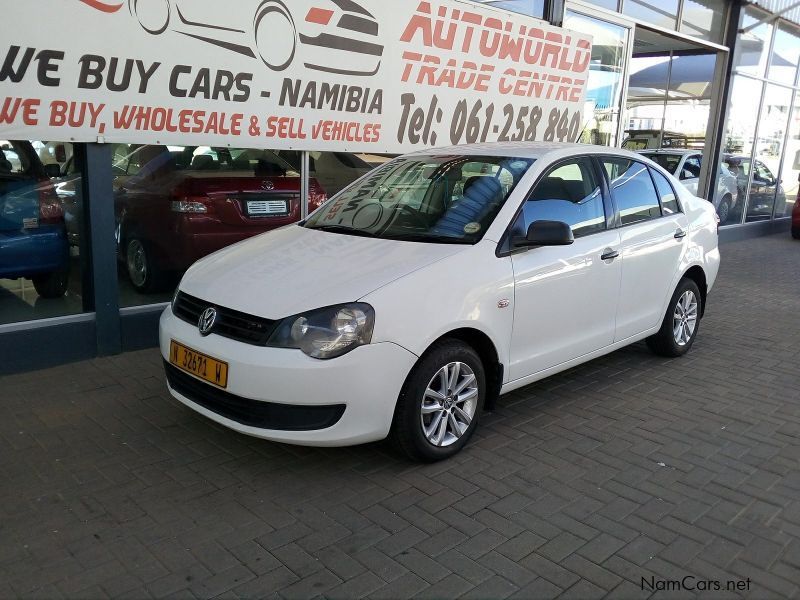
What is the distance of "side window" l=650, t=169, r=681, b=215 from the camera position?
534 centimetres

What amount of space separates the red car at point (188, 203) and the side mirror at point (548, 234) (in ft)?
9.74

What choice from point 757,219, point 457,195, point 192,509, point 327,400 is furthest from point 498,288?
point 757,219

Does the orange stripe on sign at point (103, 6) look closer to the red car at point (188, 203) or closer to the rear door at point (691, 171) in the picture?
the red car at point (188, 203)

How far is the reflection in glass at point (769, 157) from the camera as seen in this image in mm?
14086

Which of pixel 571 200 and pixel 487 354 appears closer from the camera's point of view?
pixel 487 354

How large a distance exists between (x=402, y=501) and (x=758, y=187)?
1363cm

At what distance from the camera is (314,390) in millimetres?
3252

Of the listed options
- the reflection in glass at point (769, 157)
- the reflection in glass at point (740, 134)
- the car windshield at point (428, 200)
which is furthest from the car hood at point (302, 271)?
the reflection in glass at point (769, 157)

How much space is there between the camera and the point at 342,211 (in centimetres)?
468

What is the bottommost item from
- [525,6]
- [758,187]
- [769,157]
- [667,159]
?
[758,187]

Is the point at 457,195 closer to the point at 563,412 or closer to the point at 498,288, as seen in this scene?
the point at 498,288

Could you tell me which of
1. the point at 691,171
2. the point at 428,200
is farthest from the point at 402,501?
the point at 691,171

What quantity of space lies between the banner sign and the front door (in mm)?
2586

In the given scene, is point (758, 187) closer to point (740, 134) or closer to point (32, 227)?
point (740, 134)
